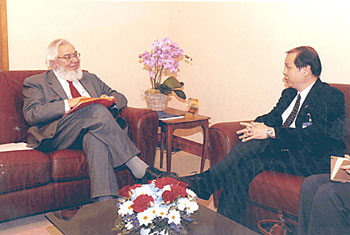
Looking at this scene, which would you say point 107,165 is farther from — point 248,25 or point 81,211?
point 248,25

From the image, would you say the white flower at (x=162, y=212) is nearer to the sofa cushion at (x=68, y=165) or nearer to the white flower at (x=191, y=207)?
the white flower at (x=191, y=207)

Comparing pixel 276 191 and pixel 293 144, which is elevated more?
pixel 293 144

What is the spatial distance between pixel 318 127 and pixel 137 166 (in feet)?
3.86

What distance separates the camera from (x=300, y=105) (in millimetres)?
2686

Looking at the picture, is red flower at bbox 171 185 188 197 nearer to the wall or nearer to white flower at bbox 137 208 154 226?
white flower at bbox 137 208 154 226

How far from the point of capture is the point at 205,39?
4.16m


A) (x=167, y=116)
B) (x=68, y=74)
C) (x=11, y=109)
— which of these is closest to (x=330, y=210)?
(x=167, y=116)

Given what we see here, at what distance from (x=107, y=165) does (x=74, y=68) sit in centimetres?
85

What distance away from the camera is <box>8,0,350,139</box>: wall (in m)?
3.17

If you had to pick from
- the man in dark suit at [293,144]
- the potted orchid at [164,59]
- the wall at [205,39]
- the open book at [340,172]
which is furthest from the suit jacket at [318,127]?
the potted orchid at [164,59]

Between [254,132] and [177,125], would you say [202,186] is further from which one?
[177,125]

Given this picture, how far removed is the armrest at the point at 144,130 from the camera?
119 inches

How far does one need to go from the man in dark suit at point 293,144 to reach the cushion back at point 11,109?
127 centimetres

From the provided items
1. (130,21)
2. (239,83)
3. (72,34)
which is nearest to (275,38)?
(239,83)
